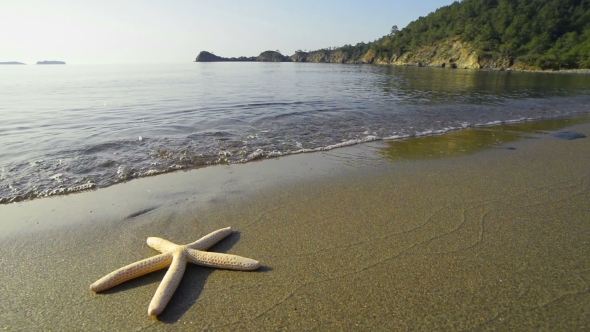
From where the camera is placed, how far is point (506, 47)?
8512 cm

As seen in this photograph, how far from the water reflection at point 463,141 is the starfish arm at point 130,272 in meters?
6.12

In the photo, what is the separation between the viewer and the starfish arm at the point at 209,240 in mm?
3709

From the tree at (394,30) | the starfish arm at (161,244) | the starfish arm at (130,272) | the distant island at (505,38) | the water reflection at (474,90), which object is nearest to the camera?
the starfish arm at (130,272)

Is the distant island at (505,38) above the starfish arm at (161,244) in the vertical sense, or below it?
above

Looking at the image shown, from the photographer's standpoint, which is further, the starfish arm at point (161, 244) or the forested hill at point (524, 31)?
the forested hill at point (524, 31)

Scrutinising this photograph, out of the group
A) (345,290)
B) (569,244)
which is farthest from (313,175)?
(569,244)

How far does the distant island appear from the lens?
247 ft

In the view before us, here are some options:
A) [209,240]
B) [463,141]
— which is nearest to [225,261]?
[209,240]

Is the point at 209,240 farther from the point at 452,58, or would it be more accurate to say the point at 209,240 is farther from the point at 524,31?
the point at 524,31

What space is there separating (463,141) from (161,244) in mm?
9340

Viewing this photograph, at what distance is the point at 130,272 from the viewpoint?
10.6ft

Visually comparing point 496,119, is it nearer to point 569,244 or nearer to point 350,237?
point 569,244

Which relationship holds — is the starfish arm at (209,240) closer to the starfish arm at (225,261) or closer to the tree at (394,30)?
the starfish arm at (225,261)

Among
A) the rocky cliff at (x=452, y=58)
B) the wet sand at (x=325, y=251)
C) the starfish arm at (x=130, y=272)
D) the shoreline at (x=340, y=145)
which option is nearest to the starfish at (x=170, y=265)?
the starfish arm at (x=130, y=272)
